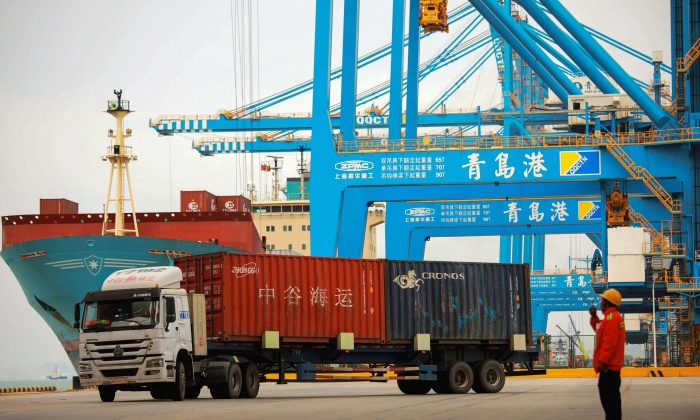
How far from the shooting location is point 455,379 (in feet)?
84.2

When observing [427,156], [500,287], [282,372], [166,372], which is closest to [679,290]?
[427,156]

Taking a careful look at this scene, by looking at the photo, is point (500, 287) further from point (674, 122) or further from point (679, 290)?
point (679, 290)

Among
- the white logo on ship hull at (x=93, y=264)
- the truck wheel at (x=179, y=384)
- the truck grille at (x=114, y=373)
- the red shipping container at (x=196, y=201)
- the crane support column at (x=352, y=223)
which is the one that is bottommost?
the truck wheel at (x=179, y=384)

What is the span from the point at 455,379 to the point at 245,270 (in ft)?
17.6

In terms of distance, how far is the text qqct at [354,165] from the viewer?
1816 inches

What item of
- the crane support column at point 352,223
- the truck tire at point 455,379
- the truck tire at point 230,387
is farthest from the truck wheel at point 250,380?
the crane support column at point 352,223

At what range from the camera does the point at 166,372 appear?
70.0ft

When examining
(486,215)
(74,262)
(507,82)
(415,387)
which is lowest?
(415,387)

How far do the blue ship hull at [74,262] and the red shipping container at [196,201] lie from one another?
1239 centimetres

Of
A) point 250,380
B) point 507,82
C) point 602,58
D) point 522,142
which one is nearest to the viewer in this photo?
point 250,380

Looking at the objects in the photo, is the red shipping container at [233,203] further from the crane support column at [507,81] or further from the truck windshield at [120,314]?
the truck windshield at [120,314]

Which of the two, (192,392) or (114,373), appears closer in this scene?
(114,373)

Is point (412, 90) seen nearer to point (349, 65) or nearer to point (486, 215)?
point (486, 215)

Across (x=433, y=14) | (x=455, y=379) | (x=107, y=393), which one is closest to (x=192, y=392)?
(x=107, y=393)
